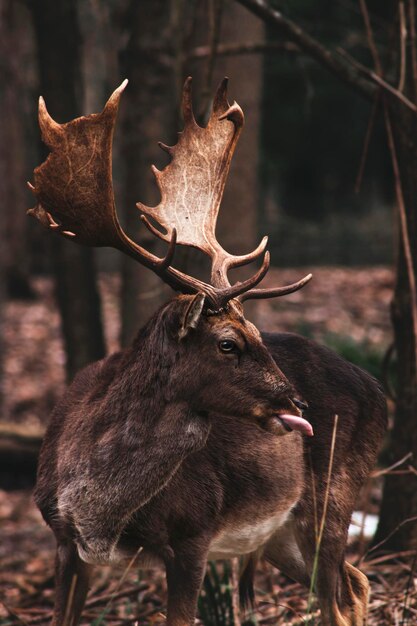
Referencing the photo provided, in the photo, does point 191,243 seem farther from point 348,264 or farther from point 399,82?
point 348,264

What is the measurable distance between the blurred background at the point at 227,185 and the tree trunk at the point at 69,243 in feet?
0.04

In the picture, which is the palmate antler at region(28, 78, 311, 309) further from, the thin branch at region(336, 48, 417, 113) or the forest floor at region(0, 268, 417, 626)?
the thin branch at region(336, 48, 417, 113)

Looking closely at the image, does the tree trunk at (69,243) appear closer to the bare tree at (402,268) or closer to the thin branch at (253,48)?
the thin branch at (253,48)

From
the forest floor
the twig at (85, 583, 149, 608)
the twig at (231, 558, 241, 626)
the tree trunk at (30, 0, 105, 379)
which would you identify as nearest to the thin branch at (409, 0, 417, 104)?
the forest floor

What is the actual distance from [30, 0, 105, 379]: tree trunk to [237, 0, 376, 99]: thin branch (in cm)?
379

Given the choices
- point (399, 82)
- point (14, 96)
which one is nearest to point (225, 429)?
point (399, 82)

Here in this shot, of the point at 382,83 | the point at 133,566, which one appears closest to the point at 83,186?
the point at 133,566

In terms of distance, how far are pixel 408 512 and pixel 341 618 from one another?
1.26 m

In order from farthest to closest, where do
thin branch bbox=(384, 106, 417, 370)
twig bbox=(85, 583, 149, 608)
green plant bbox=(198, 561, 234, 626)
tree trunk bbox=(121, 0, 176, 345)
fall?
tree trunk bbox=(121, 0, 176, 345)
twig bbox=(85, 583, 149, 608)
thin branch bbox=(384, 106, 417, 370)
green plant bbox=(198, 561, 234, 626)

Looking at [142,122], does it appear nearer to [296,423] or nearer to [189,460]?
[189,460]

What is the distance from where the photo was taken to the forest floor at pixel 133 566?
5117mm

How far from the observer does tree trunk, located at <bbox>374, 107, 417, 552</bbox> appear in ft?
18.5

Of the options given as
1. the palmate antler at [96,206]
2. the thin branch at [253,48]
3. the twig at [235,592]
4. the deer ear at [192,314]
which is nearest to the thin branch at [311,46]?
the thin branch at [253,48]

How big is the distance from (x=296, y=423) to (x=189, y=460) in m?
0.61
